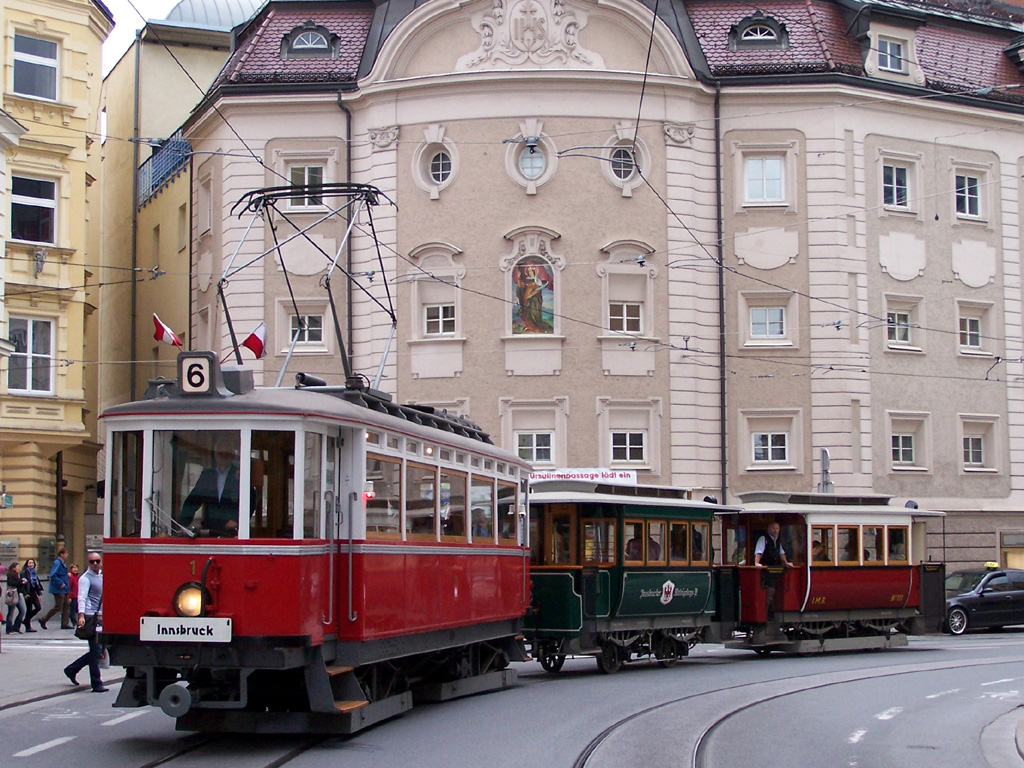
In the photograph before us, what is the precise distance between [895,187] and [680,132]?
5.54 meters

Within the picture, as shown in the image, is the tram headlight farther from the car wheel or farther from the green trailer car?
the car wheel

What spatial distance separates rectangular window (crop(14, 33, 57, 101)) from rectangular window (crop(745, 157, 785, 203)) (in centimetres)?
1526

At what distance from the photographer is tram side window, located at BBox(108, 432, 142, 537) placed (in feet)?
40.5

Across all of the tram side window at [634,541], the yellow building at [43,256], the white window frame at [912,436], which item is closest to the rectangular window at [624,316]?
→ the white window frame at [912,436]

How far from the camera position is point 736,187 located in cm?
3422

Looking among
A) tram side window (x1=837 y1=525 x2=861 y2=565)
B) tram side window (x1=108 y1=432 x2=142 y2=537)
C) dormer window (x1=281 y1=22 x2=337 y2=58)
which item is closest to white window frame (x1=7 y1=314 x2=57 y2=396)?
dormer window (x1=281 y1=22 x2=337 y2=58)

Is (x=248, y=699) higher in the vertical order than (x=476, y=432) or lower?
lower

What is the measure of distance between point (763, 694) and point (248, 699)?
23.3 feet

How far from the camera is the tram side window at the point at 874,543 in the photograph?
1013 inches

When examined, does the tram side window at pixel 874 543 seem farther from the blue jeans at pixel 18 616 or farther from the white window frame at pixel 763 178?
the blue jeans at pixel 18 616

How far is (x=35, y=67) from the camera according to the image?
3209 cm

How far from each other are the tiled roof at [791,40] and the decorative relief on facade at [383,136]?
7.28 metres

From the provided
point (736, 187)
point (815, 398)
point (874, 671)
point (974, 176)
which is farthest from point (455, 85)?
point (874, 671)

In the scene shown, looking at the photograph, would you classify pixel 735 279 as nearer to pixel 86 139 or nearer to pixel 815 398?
pixel 815 398
